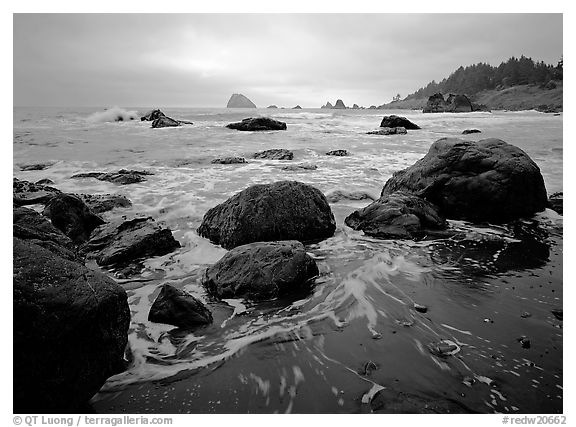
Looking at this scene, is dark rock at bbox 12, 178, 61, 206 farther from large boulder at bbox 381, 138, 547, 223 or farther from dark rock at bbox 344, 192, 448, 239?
large boulder at bbox 381, 138, 547, 223

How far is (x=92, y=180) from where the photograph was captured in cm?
937

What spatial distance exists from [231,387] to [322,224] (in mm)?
3257

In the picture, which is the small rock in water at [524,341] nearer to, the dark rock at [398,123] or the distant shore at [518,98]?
the dark rock at [398,123]

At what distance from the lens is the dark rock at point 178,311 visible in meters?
3.09

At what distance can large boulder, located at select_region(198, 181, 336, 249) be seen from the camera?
495 centimetres

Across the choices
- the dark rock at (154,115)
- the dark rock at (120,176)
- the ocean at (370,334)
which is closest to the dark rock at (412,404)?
the ocean at (370,334)

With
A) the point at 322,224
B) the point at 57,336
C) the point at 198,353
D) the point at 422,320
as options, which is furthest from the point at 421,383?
the point at 322,224

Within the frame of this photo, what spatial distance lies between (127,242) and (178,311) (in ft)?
6.65

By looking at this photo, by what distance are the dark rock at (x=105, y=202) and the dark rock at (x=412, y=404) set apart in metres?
6.03

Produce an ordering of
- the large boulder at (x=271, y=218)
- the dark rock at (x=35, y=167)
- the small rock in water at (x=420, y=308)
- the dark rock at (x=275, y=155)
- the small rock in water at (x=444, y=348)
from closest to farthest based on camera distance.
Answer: the small rock in water at (x=444, y=348), the small rock in water at (x=420, y=308), the large boulder at (x=271, y=218), the dark rock at (x=35, y=167), the dark rock at (x=275, y=155)

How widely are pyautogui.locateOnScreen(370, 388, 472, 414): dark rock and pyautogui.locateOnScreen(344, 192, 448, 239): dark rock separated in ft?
10.1

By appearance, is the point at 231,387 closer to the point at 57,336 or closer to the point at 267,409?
the point at 267,409

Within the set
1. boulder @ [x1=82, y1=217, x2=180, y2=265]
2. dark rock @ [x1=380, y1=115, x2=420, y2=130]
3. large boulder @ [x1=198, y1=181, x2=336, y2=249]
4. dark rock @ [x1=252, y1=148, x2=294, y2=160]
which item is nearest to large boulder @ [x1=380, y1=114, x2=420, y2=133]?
dark rock @ [x1=380, y1=115, x2=420, y2=130]

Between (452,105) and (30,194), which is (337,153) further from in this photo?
(452,105)
